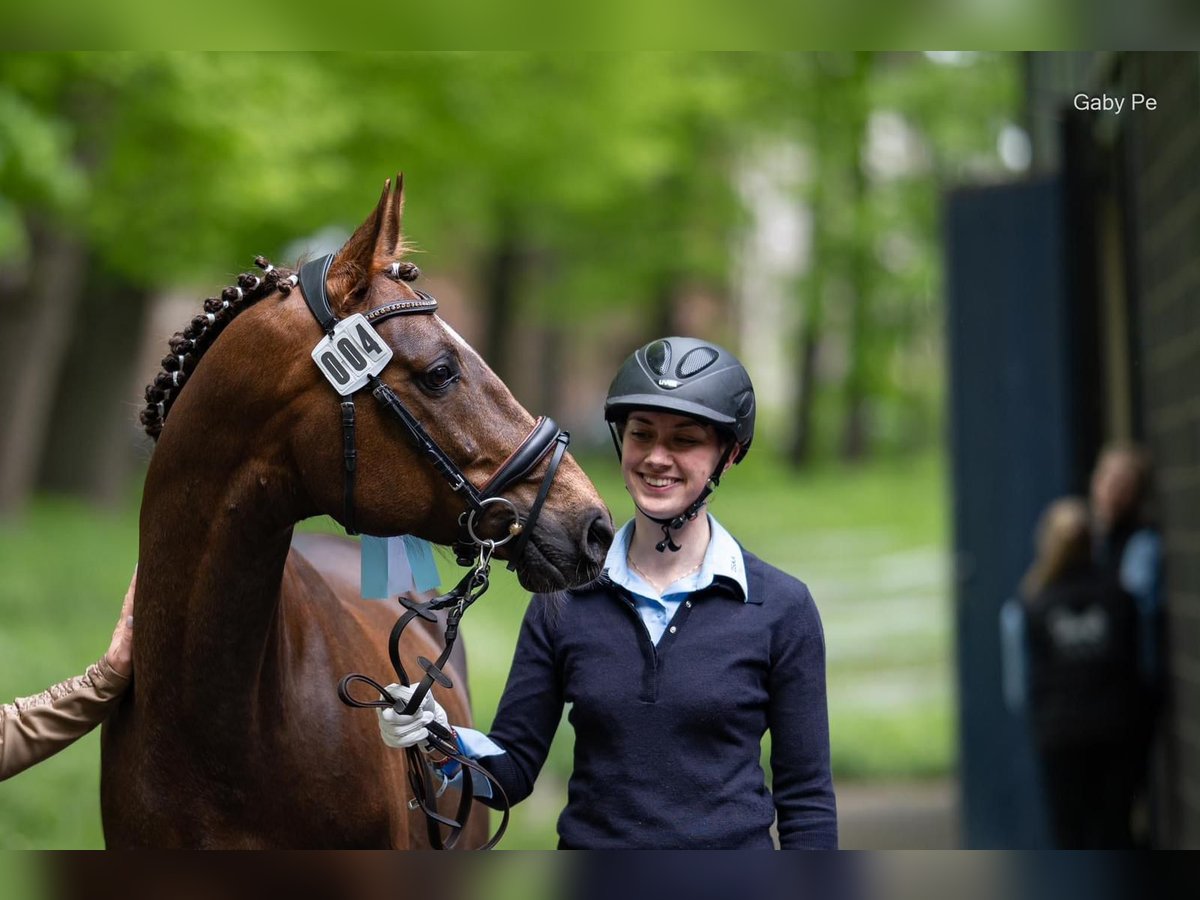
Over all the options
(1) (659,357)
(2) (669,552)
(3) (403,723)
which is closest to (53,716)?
(3) (403,723)

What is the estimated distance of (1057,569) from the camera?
611 centimetres

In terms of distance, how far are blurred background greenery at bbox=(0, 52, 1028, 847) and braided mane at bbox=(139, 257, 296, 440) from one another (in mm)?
275

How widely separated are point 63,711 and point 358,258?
3.36 ft

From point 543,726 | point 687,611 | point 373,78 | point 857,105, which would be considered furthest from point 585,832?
point 857,105

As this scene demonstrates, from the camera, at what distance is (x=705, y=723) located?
2494 millimetres

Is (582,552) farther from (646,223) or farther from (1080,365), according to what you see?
(646,223)

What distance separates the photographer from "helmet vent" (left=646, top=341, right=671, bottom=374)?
2.67 metres

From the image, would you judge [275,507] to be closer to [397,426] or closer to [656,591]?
[397,426]

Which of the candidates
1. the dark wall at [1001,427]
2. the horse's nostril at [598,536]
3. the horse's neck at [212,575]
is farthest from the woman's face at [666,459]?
the dark wall at [1001,427]

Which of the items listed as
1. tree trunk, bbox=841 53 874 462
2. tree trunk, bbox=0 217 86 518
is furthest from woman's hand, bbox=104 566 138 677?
tree trunk, bbox=841 53 874 462

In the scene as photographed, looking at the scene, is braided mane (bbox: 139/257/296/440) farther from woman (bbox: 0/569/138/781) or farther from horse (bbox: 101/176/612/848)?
woman (bbox: 0/569/138/781)

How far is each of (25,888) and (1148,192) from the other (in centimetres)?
494

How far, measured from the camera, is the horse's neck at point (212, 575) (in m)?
2.55

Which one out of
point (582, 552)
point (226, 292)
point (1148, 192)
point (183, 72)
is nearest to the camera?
point (582, 552)
